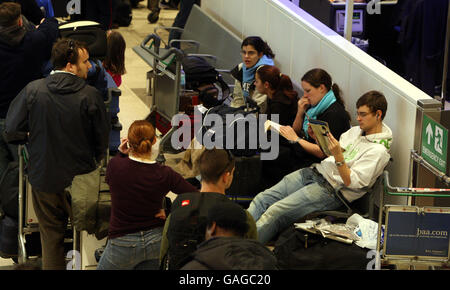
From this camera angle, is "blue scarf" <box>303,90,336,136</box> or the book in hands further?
the book in hands

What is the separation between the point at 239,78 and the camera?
279 inches

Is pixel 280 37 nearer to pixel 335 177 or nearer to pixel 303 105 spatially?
pixel 303 105

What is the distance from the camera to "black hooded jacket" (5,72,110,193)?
5137 mm

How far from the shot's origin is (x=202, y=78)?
7648mm

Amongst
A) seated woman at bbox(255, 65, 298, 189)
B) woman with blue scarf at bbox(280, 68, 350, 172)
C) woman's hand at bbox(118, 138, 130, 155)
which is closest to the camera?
woman's hand at bbox(118, 138, 130, 155)

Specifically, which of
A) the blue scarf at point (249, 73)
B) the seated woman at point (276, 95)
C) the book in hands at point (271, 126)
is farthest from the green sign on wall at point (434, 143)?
the blue scarf at point (249, 73)

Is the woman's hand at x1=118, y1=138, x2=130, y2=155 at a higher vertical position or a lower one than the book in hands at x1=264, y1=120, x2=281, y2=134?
higher

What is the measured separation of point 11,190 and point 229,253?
3.03 metres

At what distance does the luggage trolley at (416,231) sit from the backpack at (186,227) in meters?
1.17

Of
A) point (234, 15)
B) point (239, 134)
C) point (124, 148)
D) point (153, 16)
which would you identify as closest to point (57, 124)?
point (124, 148)

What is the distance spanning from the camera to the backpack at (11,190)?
5781 mm

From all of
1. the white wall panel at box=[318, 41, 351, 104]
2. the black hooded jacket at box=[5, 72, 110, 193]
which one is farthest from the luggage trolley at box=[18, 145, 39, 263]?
the white wall panel at box=[318, 41, 351, 104]

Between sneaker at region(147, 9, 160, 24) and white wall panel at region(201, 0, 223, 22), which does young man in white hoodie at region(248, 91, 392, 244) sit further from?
sneaker at region(147, 9, 160, 24)
